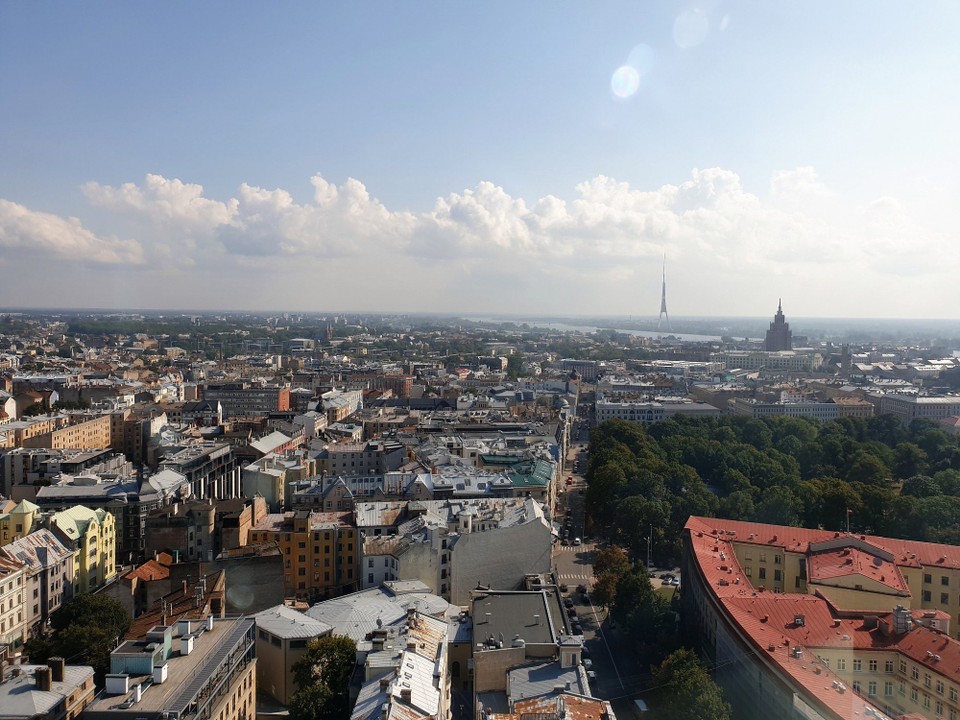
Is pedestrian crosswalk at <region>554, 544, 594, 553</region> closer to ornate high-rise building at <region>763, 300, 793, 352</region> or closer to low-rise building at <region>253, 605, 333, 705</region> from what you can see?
low-rise building at <region>253, 605, 333, 705</region>

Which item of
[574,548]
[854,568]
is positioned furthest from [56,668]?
[574,548]

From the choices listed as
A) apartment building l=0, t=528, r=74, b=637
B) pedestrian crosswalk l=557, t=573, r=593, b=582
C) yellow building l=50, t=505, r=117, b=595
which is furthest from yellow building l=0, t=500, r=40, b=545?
pedestrian crosswalk l=557, t=573, r=593, b=582

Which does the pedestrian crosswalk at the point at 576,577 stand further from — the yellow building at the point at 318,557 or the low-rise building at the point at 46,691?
the low-rise building at the point at 46,691

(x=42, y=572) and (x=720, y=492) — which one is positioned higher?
(x=42, y=572)

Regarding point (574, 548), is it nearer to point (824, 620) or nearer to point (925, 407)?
point (824, 620)

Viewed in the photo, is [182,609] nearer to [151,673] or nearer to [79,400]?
[151,673]

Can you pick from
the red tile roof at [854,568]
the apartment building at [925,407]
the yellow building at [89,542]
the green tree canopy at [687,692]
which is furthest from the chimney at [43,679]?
the apartment building at [925,407]

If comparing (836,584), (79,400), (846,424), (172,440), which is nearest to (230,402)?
(79,400)
